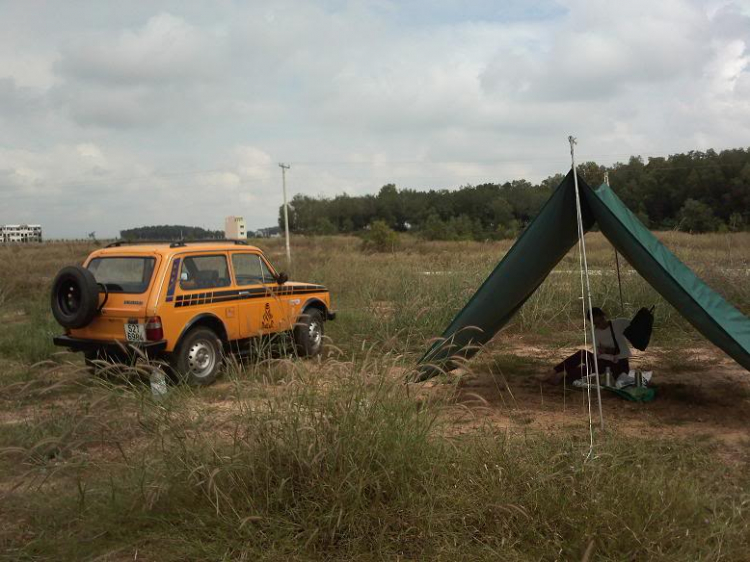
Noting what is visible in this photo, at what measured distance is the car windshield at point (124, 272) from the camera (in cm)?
716

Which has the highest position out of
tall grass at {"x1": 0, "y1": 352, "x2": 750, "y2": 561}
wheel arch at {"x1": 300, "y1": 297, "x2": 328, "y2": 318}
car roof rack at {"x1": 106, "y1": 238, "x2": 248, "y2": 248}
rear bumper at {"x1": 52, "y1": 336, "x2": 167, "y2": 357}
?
car roof rack at {"x1": 106, "y1": 238, "x2": 248, "y2": 248}

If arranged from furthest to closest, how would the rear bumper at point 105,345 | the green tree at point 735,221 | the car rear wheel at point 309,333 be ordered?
the green tree at point 735,221
the car rear wheel at point 309,333
the rear bumper at point 105,345

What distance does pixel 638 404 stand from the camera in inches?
256

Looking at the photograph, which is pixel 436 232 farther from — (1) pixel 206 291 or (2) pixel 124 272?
(2) pixel 124 272

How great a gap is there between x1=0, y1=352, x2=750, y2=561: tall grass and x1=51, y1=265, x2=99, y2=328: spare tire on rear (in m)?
3.13

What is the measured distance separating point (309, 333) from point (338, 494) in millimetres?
5763

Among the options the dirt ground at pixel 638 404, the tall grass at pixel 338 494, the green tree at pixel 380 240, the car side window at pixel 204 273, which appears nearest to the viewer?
the tall grass at pixel 338 494

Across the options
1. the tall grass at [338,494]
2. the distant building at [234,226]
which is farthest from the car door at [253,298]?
the distant building at [234,226]

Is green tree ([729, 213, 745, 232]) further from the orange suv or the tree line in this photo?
the orange suv

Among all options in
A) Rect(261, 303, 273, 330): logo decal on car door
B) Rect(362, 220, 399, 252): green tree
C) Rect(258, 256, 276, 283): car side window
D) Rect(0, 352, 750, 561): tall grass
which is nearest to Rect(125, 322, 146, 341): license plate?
Rect(261, 303, 273, 330): logo decal on car door

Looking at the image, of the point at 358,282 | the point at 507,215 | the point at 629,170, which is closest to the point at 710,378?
the point at 358,282

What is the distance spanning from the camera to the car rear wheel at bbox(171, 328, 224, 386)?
7.14 m

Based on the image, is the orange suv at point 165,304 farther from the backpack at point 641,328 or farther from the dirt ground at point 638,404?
the backpack at point 641,328

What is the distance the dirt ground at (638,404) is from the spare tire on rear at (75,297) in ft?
12.0
